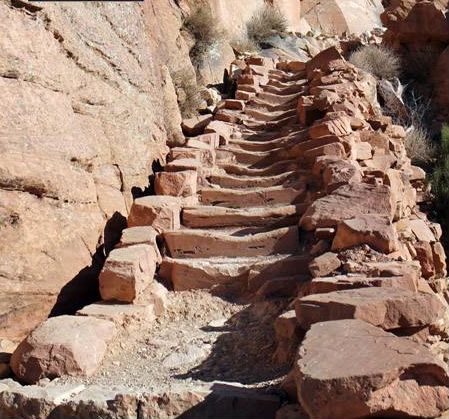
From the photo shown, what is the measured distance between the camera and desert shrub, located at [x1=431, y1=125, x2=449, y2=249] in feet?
30.5

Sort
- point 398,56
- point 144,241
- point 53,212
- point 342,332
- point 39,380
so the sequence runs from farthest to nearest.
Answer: point 398,56, point 144,241, point 53,212, point 39,380, point 342,332

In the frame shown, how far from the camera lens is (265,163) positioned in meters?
6.82

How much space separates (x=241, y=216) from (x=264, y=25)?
38.0 feet

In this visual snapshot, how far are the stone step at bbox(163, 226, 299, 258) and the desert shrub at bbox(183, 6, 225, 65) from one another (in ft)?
23.6

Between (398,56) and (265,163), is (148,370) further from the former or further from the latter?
(398,56)

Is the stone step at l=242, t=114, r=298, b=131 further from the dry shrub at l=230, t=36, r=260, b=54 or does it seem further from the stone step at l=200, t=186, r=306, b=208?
the dry shrub at l=230, t=36, r=260, b=54

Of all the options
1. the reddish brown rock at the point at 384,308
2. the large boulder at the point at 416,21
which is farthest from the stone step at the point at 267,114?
the large boulder at the point at 416,21

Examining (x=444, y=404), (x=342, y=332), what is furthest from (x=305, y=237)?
(x=444, y=404)

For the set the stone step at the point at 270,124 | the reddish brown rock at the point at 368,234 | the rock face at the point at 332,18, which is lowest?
the reddish brown rock at the point at 368,234

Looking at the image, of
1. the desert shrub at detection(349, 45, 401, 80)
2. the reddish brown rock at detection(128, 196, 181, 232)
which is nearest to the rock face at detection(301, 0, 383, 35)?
the desert shrub at detection(349, 45, 401, 80)

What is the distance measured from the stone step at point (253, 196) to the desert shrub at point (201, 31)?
244 inches

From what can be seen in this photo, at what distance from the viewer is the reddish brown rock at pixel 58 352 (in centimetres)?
340

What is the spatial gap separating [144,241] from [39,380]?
163cm

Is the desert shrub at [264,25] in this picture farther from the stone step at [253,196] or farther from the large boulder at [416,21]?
the stone step at [253,196]
